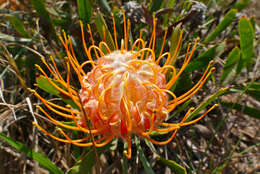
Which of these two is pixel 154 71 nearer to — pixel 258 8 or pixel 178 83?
pixel 178 83

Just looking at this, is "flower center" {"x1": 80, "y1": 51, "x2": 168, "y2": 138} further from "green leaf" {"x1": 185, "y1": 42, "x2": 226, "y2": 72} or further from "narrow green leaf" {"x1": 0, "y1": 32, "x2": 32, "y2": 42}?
"narrow green leaf" {"x1": 0, "y1": 32, "x2": 32, "y2": 42}

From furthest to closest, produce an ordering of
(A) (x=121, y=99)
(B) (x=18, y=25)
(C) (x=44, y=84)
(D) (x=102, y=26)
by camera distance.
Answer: (B) (x=18, y=25), (D) (x=102, y=26), (C) (x=44, y=84), (A) (x=121, y=99)

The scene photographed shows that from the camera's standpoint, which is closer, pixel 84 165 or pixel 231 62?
pixel 84 165

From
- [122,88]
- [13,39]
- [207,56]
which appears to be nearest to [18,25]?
[13,39]

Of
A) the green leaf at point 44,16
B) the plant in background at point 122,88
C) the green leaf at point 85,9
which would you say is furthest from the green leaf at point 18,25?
the green leaf at point 85,9

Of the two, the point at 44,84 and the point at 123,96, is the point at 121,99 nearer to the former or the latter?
the point at 123,96

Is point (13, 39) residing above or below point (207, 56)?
above
